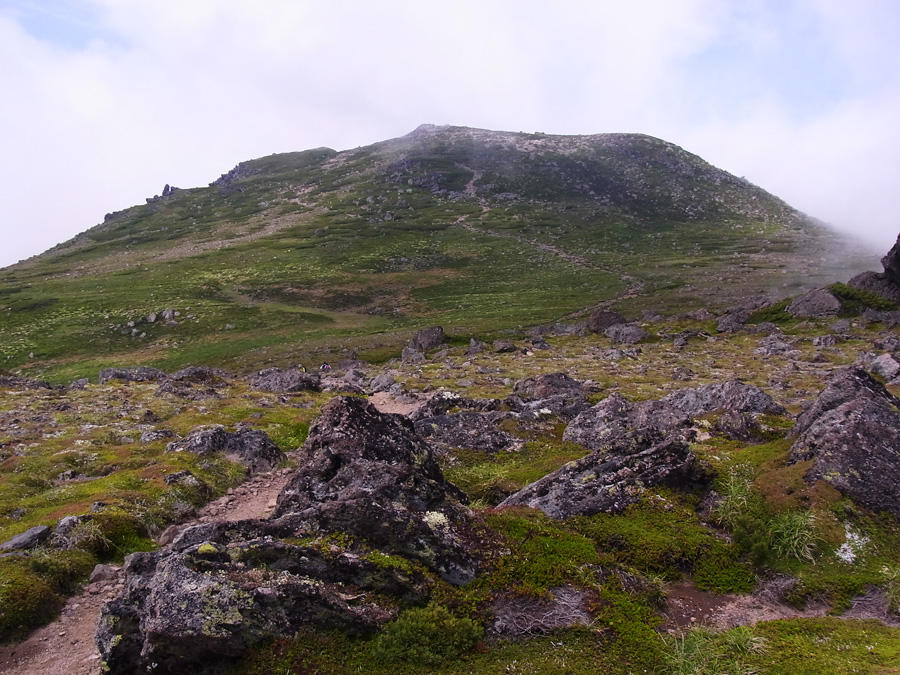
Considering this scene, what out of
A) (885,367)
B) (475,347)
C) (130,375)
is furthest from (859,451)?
(130,375)

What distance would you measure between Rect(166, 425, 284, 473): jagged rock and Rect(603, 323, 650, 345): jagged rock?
218ft

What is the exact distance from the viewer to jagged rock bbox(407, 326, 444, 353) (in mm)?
84688

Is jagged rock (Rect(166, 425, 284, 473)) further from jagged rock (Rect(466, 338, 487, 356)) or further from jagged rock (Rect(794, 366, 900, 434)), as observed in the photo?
jagged rock (Rect(466, 338, 487, 356))

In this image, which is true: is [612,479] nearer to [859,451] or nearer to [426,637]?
[859,451]

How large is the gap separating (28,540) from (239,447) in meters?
11.9

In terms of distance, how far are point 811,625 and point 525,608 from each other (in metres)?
6.01

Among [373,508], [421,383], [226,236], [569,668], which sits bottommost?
[421,383]

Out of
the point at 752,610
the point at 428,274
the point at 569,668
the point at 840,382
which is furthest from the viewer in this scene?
the point at 428,274

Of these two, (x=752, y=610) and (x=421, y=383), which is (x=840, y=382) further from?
(x=421, y=383)

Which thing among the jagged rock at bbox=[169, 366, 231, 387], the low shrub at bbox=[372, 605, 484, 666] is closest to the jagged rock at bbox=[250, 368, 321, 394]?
the jagged rock at bbox=[169, 366, 231, 387]

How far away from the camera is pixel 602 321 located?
307ft

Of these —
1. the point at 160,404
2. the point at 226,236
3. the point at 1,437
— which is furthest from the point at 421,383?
the point at 226,236

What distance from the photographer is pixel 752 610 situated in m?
11.9

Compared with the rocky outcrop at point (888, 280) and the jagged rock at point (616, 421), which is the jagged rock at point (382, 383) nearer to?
the jagged rock at point (616, 421)
